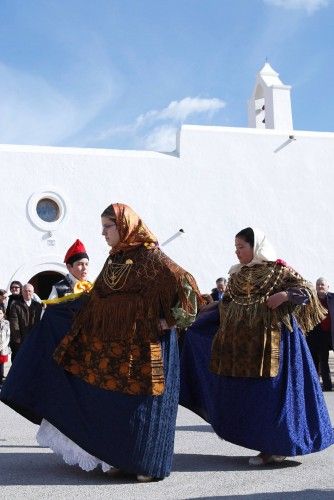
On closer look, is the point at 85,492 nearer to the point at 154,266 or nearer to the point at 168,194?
the point at 154,266

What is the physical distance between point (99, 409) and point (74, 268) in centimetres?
120

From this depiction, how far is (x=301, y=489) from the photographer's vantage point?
3.88 metres

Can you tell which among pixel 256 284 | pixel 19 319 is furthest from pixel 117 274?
pixel 19 319

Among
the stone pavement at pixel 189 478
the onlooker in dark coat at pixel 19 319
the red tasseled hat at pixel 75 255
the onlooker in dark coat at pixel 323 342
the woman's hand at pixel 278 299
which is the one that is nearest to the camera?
the stone pavement at pixel 189 478

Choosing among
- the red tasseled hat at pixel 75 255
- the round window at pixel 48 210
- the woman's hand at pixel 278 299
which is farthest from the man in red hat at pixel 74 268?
the round window at pixel 48 210

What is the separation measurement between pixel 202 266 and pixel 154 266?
12.7 metres

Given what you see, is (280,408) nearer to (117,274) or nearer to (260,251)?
(260,251)

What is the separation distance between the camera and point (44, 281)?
52.7 feet

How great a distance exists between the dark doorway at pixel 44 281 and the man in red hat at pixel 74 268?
11.0m

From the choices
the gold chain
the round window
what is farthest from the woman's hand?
the round window

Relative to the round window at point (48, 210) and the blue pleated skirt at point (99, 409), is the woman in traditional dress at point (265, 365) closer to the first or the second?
the blue pleated skirt at point (99, 409)

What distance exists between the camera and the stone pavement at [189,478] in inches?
149

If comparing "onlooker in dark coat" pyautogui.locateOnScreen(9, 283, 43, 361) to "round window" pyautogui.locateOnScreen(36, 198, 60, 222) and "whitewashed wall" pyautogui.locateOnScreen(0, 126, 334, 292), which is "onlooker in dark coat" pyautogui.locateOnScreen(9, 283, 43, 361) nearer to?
"whitewashed wall" pyautogui.locateOnScreen(0, 126, 334, 292)

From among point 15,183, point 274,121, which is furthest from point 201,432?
point 274,121
